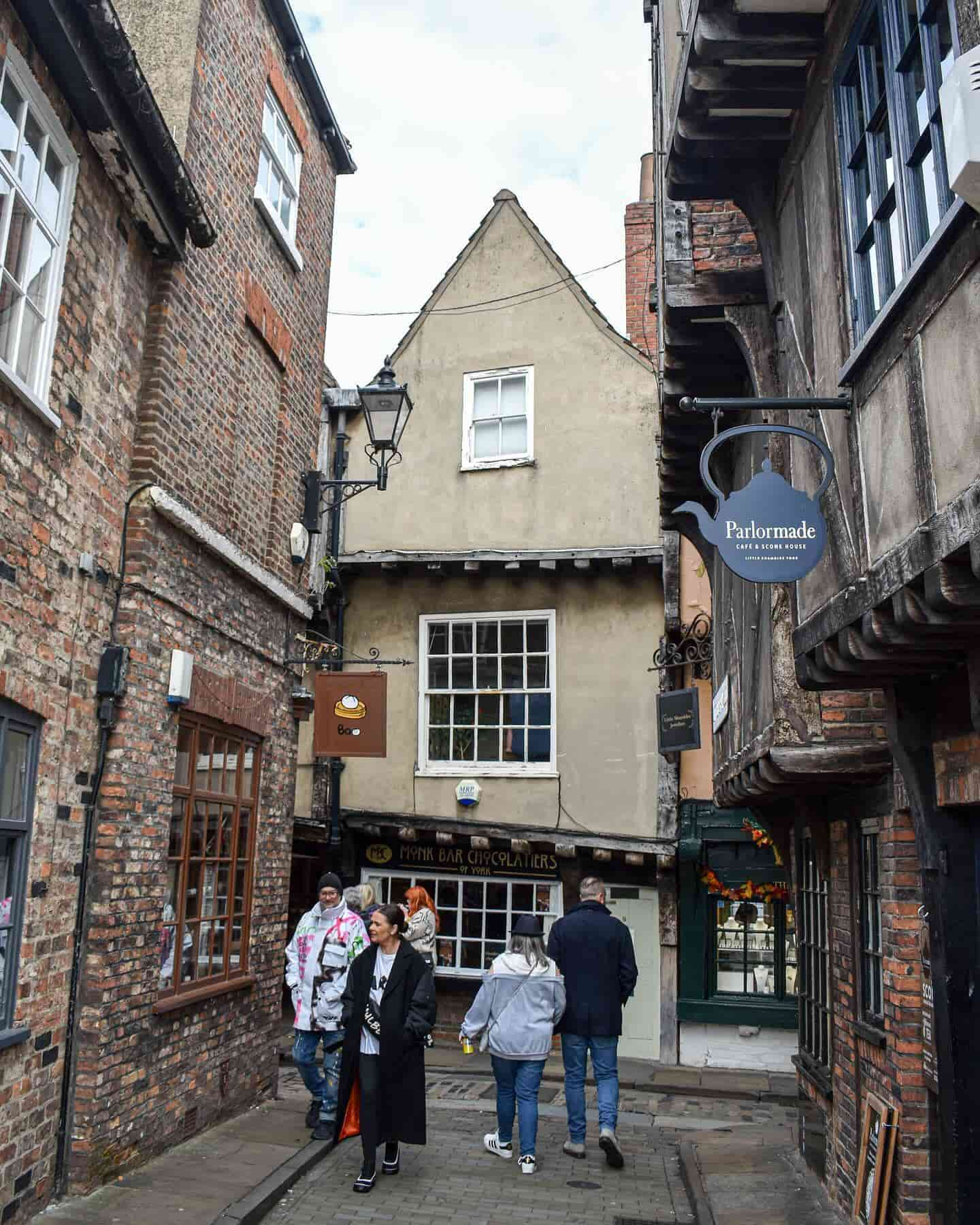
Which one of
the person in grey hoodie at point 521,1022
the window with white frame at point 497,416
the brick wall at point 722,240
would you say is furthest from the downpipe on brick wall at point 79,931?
the window with white frame at point 497,416

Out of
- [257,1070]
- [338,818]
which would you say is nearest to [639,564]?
[338,818]

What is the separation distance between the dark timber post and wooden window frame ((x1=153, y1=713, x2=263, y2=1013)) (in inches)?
191

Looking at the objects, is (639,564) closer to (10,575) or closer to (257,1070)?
(257,1070)

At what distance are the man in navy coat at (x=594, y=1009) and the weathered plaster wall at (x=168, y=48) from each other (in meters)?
6.44

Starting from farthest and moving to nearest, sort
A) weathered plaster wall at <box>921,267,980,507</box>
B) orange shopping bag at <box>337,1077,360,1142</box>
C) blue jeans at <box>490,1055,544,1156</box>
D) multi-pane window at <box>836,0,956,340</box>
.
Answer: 1. blue jeans at <box>490,1055,544,1156</box>
2. orange shopping bag at <box>337,1077,360,1142</box>
3. multi-pane window at <box>836,0,956,340</box>
4. weathered plaster wall at <box>921,267,980,507</box>

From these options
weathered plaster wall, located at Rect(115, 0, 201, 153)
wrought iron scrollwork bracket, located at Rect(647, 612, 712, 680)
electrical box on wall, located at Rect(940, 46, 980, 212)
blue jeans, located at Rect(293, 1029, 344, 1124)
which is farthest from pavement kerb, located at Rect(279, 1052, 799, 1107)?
electrical box on wall, located at Rect(940, 46, 980, 212)

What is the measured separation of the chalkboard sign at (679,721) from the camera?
12703mm

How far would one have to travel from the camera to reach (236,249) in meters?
9.30

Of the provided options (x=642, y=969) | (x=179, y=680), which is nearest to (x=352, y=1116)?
(x=179, y=680)

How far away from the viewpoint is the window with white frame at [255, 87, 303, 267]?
A: 32.9 feet

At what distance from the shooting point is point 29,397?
5902 millimetres

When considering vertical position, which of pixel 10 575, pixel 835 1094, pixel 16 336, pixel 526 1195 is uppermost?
pixel 16 336

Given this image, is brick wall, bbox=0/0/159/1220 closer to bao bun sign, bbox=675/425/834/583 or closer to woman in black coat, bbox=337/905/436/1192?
woman in black coat, bbox=337/905/436/1192

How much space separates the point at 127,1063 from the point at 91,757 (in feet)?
6.31
